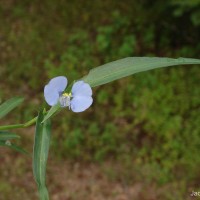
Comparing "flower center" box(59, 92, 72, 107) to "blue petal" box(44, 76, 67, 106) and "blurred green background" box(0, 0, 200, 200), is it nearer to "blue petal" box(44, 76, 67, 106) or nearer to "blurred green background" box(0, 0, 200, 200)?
"blue petal" box(44, 76, 67, 106)

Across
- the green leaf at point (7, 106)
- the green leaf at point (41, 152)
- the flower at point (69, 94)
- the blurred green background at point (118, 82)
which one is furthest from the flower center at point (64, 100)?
the blurred green background at point (118, 82)

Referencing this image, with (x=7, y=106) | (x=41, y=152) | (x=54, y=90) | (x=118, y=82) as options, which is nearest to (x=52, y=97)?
(x=54, y=90)

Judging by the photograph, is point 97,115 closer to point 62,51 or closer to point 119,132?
point 119,132

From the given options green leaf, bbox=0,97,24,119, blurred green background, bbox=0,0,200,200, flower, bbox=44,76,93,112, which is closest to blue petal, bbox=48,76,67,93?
flower, bbox=44,76,93,112

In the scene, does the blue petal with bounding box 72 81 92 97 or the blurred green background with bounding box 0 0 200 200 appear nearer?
the blue petal with bounding box 72 81 92 97

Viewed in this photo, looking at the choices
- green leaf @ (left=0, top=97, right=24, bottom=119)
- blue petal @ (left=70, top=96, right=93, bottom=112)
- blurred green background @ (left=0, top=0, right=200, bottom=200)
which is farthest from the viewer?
blurred green background @ (left=0, top=0, right=200, bottom=200)

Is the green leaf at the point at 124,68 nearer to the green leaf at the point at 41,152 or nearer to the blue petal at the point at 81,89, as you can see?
the blue petal at the point at 81,89

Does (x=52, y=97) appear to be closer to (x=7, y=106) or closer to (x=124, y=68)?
(x=124, y=68)
